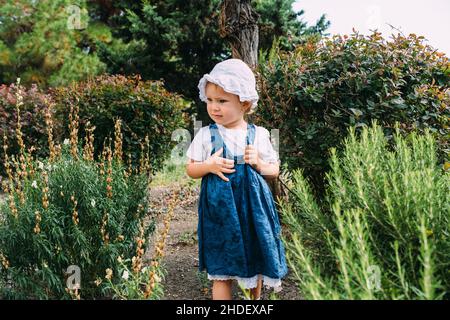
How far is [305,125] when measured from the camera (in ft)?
13.0

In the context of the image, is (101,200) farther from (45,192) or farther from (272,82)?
(272,82)

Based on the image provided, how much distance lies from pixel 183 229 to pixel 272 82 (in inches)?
97.9

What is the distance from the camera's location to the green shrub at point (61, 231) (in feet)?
10.6

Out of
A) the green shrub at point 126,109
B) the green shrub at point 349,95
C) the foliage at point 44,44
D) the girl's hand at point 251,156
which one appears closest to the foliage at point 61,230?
the girl's hand at point 251,156

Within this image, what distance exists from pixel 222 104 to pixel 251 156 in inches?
13.8

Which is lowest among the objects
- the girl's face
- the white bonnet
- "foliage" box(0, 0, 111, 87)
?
the girl's face

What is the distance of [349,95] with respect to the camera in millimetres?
3893

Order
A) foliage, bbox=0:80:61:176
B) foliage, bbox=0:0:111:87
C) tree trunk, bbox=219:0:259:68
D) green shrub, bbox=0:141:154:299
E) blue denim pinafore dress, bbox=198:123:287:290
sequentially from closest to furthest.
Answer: blue denim pinafore dress, bbox=198:123:287:290, green shrub, bbox=0:141:154:299, tree trunk, bbox=219:0:259:68, foliage, bbox=0:80:61:176, foliage, bbox=0:0:111:87

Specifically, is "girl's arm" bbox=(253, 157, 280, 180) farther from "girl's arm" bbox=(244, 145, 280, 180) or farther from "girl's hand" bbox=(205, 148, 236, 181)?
"girl's hand" bbox=(205, 148, 236, 181)

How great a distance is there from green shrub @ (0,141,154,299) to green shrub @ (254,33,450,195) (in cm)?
140

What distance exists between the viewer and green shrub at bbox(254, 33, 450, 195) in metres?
3.82

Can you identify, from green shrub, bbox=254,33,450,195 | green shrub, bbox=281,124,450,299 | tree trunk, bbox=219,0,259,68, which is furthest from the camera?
tree trunk, bbox=219,0,259,68

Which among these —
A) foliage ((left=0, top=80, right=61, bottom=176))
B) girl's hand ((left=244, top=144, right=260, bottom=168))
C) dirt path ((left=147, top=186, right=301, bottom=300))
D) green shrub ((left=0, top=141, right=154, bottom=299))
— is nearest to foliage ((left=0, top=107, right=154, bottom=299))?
green shrub ((left=0, top=141, right=154, bottom=299))

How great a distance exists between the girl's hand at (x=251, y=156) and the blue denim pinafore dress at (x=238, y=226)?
31mm
